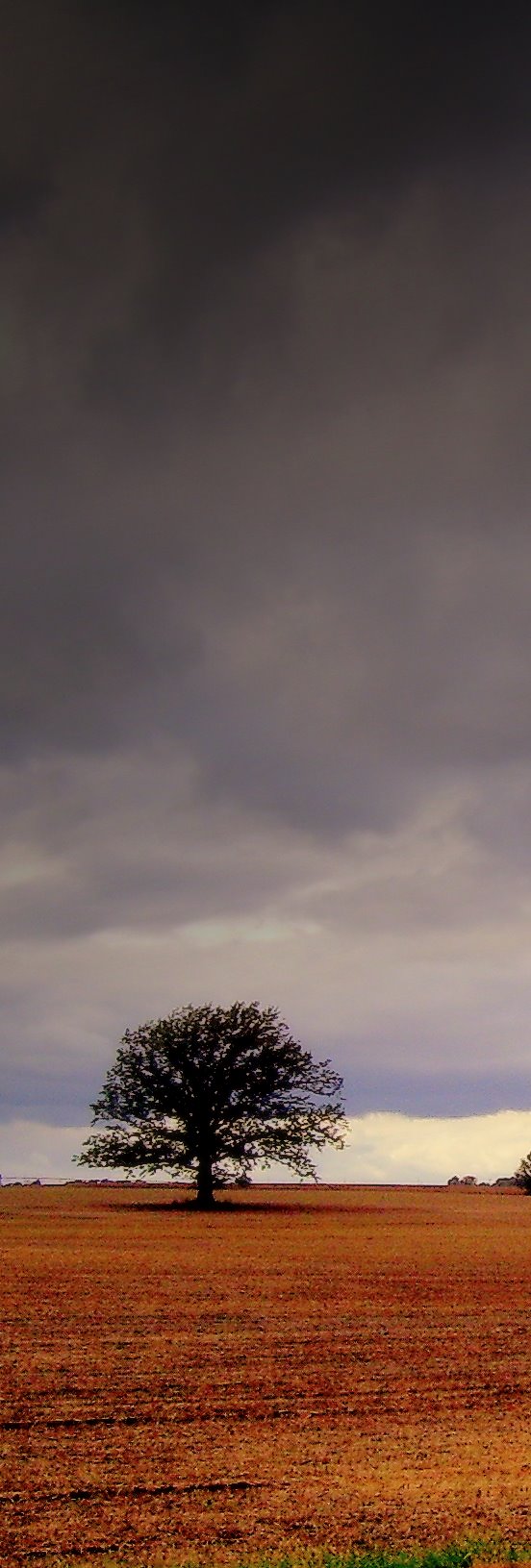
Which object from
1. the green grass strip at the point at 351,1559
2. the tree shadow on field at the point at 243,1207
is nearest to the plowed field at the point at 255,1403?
the green grass strip at the point at 351,1559

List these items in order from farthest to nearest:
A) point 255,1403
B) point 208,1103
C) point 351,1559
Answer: point 208,1103 < point 255,1403 < point 351,1559

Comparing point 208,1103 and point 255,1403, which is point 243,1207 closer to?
point 208,1103

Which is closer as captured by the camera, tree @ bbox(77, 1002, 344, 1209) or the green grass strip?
the green grass strip

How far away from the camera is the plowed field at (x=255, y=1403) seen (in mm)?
12031

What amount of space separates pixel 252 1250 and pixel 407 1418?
68.2 feet

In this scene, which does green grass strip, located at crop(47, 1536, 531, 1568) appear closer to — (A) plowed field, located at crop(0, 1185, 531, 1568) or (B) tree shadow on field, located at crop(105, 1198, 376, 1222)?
(A) plowed field, located at crop(0, 1185, 531, 1568)

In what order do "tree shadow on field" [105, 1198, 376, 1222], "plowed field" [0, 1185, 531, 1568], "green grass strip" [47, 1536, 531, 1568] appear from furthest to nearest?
"tree shadow on field" [105, 1198, 376, 1222], "plowed field" [0, 1185, 531, 1568], "green grass strip" [47, 1536, 531, 1568]

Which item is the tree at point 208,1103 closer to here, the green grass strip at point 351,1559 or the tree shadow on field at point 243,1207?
the tree shadow on field at point 243,1207

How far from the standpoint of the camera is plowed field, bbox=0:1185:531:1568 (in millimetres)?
12031

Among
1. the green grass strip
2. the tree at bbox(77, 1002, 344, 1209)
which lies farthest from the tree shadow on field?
the green grass strip

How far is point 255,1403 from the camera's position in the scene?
1675cm

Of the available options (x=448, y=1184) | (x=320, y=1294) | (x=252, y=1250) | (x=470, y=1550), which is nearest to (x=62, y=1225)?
(x=252, y=1250)

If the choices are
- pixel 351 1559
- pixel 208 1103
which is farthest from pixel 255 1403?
pixel 208 1103

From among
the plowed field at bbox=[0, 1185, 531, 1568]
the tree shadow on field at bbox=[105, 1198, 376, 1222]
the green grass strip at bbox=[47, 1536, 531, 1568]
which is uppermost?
the tree shadow on field at bbox=[105, 1198, 376, 1222]
